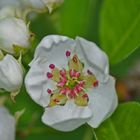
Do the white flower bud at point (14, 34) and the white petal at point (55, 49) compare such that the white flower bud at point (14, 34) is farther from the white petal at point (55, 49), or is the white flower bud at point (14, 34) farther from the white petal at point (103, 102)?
the white petal at point (103, 102)

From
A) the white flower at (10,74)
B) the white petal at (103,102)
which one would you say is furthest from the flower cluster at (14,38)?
the white petal at (103,102)

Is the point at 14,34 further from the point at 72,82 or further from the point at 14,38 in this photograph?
the point at 72,82

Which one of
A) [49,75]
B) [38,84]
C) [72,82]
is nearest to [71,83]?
[72,82]

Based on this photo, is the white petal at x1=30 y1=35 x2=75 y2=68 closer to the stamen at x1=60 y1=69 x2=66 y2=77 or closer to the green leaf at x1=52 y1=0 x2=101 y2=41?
the stamen at x1=60 y1=69 x2=66 y2=77

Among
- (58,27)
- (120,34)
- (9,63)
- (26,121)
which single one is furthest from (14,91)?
(58,27)

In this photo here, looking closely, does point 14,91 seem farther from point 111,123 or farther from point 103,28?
point 103,28

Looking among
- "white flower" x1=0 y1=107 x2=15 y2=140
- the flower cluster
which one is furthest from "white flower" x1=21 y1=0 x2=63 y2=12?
"white flower" x1=0 y1=107 x2=15 y2=140
